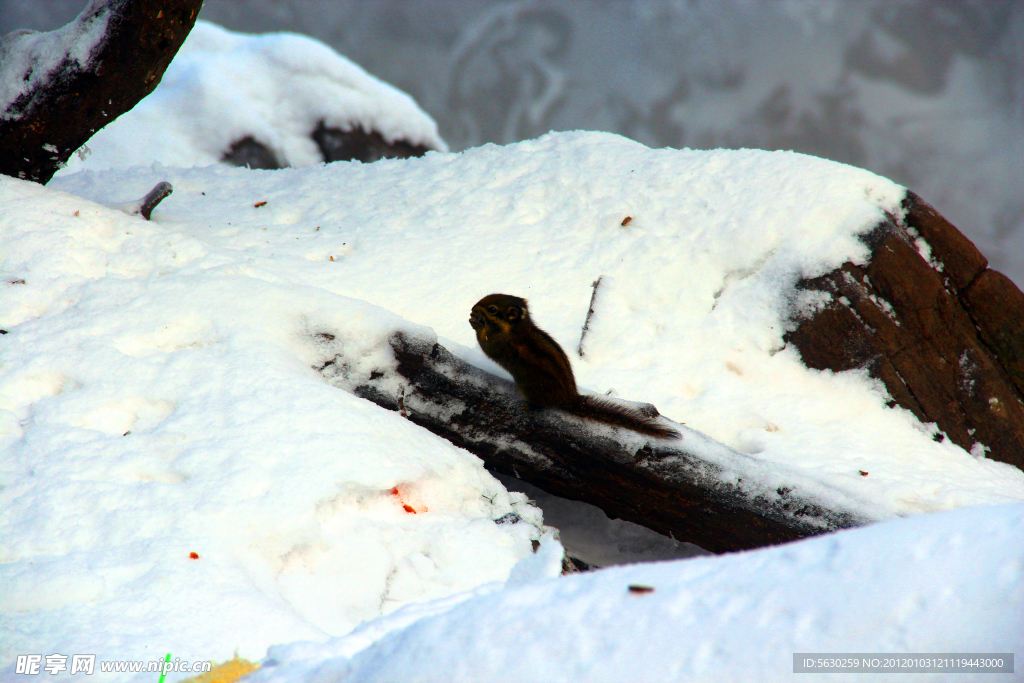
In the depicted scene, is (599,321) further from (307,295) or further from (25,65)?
(25,65)

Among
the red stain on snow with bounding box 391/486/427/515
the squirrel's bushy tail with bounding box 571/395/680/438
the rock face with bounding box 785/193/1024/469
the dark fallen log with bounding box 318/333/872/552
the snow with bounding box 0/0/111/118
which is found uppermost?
the rock face with bounding box 785/193/1024/469

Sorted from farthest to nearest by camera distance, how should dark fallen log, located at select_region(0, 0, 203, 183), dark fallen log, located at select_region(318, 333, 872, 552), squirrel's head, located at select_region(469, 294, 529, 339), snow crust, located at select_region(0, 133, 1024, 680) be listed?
dark fallen log, located at select_region(0, 0, 203, 183)
squirrel's head, located at select_region(469, 294, 529, 339)
dark fallen log, located at select_region(318, 333, 872, 552)
snow crust, located at select_region(0, 133, 1024, 680)

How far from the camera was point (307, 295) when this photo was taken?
3.03 metres

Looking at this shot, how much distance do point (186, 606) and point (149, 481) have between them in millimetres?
602

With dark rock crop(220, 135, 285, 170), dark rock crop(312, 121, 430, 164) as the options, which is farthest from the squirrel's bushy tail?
dark rock crop(220, 135, 285, 170)

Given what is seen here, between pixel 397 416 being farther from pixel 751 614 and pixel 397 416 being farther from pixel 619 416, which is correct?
pixel 751 614

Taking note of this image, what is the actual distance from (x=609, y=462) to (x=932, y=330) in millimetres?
2474

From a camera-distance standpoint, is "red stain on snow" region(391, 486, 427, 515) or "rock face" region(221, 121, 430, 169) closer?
"red stain on snow" region(391, 486, 427, 515)

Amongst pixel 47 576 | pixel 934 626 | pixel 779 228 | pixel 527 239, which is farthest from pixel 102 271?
pixel 779 228

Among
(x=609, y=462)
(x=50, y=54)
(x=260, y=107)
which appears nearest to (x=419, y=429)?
(x=609, y=462)

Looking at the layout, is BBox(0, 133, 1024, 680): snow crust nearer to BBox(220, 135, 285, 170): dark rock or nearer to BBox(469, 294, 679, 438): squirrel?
BBox(469, 294, 679, 438): squirrel

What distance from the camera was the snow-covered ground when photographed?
3.23ft

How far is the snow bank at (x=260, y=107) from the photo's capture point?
8.66 m

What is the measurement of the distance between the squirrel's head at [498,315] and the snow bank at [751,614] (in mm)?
1949
